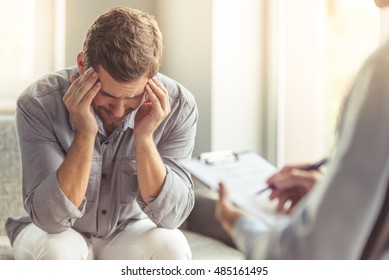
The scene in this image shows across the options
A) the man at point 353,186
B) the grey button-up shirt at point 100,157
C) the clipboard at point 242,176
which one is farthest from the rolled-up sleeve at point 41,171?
the man at point 353,186

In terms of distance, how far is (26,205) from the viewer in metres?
0.96

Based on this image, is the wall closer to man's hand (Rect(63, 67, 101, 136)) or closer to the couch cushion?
man's hand (Rect(63, 67, 101, 136))

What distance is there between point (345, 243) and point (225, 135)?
1.69 feet

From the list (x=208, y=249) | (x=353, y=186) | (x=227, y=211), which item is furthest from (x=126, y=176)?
(x=353, y=186)

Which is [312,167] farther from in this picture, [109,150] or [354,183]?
[109,150]

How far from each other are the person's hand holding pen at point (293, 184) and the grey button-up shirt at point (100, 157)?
0.25 meters

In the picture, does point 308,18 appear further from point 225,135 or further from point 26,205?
point 26,205

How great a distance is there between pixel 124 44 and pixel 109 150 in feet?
0.58

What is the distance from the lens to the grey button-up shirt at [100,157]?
940mm

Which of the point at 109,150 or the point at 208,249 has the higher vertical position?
the point at 109,150

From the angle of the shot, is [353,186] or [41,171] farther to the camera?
[41,171]

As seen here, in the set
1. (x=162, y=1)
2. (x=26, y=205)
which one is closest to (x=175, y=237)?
(x=26, y=205)

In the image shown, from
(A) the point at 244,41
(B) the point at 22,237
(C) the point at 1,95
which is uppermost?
(A) the point at 244,41

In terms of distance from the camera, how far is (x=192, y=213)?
99 centimetres
